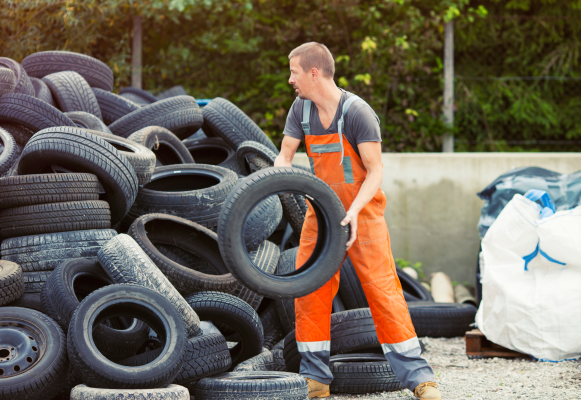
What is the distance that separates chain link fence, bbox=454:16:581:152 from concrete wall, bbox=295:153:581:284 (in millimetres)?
1212

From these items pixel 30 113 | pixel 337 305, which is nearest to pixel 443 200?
pixel 337 305

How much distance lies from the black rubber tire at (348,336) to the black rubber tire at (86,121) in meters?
2.68

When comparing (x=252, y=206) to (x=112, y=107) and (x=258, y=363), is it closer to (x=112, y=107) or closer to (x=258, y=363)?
(x=258, y=363)

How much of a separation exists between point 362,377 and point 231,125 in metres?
2.98

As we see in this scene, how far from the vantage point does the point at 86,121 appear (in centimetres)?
495

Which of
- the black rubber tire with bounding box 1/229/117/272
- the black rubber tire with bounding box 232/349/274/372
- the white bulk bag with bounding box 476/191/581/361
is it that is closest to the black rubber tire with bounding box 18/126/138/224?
the black rubber tire with bounding box 1/229/117/272

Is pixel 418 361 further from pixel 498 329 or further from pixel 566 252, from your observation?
pixel 566 252

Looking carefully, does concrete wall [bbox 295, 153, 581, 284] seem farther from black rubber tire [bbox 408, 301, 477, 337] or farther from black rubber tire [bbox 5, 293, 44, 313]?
black rubber tire [bbox 5, 293, 44, 313]

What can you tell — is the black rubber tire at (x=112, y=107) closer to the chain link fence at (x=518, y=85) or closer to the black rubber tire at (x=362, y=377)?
the black rubber tire at (x=362, y=377)

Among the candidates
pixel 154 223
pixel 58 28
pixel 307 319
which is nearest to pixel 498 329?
pixel 307 319

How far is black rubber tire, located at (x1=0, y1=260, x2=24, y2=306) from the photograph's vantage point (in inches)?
119

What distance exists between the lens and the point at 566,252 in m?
3.95

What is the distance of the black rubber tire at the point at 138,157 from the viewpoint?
4117 mm

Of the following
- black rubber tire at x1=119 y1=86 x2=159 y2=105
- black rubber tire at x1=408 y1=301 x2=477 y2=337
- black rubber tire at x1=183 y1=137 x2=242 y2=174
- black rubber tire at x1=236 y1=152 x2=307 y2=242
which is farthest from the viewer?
black rubber tire at x1=119 y1=86 x2=159 y2=105
